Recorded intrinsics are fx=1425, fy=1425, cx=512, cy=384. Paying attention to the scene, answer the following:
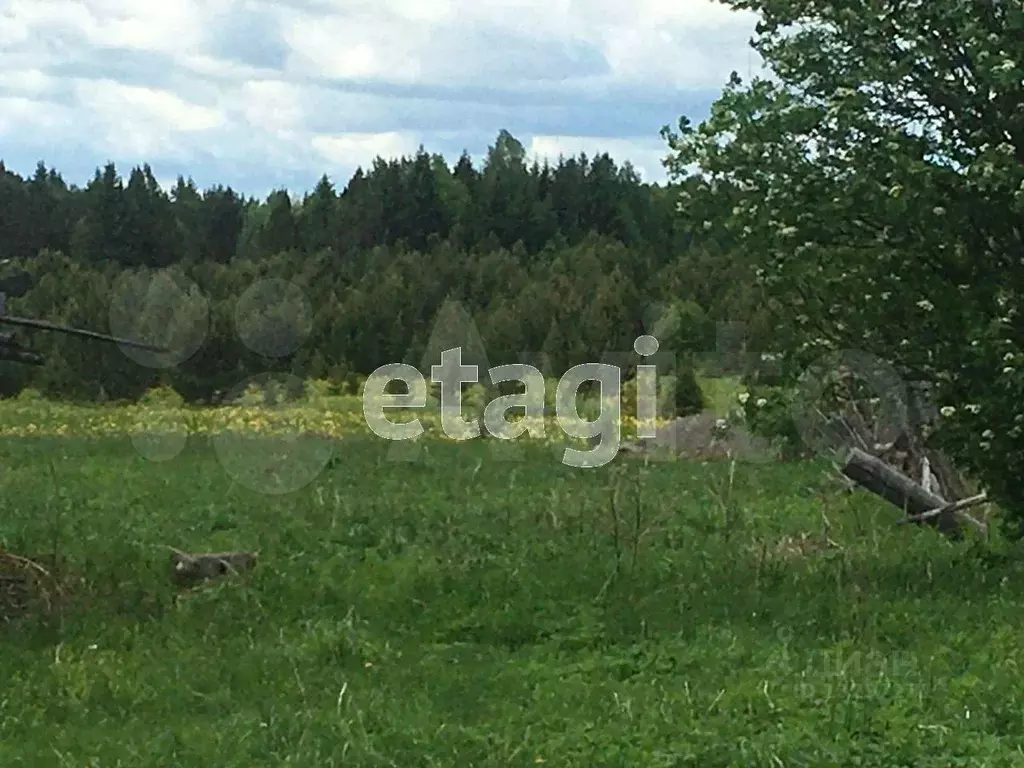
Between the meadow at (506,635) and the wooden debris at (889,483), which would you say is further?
the wooden debris at (889,483)

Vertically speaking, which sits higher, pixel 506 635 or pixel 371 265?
pixel 371 265

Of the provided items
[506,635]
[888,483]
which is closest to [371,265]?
[888,483]

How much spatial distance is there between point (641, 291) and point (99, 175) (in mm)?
25636

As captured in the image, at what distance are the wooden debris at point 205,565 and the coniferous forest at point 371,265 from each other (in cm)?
1240

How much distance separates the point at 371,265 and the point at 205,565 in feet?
128

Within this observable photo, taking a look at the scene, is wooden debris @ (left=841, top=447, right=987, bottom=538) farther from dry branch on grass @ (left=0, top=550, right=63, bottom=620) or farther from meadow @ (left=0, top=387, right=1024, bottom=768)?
dry branch on grass @ (left=0, top=550, right=63, bottom=620)

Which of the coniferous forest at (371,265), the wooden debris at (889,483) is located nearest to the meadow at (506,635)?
the wooden debris at (889,483)

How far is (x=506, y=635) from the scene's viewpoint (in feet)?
29.4

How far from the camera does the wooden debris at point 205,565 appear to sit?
10812 mm

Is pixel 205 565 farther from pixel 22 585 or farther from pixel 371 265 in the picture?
pixel 371 265

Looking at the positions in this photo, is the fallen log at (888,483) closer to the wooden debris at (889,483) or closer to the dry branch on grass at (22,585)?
the wooden debris at (889,483)

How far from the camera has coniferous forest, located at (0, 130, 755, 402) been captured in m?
37.0

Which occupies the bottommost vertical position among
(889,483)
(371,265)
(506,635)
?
(506,635)

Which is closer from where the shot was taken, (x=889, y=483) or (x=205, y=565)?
(x=205, y=565)
